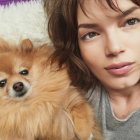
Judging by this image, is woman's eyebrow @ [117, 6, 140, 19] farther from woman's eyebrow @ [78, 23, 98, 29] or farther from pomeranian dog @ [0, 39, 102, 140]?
pomeranian dog @ [0, 39, 102, 140]

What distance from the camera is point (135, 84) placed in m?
1.23

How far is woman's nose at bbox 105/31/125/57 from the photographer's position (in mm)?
1064

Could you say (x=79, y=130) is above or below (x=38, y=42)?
below

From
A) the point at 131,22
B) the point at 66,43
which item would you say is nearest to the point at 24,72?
the point at 66,43

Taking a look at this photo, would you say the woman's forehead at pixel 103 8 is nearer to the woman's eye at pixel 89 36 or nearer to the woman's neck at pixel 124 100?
the woman's eye at pixel 89 36

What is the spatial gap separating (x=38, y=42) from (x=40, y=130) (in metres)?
0.37

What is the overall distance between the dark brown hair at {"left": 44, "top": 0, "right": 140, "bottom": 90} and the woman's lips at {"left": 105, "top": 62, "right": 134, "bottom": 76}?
7.2 inches

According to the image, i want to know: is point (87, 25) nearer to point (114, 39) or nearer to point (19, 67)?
point (114, 39)

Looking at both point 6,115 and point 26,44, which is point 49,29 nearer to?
point 26,44

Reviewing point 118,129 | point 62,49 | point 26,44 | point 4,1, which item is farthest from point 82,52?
point 4,1

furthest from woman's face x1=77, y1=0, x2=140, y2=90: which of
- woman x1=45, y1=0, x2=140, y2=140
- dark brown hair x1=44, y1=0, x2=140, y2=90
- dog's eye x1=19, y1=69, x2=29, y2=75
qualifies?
dog's eye x1=19, y1=69, x2=29, y2=75

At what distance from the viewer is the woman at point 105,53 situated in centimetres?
108

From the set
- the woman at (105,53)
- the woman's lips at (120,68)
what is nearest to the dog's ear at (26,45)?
the woman at (105,53)

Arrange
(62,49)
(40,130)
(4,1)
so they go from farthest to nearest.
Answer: (4,1) < (62,49) < (40,130)
